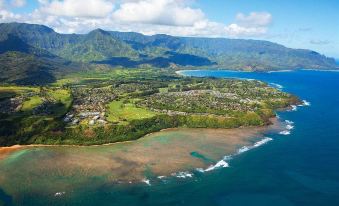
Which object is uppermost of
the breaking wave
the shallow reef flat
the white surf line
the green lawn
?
the green lawn

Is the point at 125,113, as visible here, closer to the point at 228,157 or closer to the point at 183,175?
the point at 228,157

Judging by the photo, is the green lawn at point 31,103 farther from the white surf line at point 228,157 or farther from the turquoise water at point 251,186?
the white surf line at point 228,157

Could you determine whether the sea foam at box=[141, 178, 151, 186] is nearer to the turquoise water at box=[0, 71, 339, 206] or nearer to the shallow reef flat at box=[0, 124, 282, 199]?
the shallow reef flat at box=[0, 124, 282, 199]

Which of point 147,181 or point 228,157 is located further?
point 228,157

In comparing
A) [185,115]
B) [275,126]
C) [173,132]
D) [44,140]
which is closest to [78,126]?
[44,140]

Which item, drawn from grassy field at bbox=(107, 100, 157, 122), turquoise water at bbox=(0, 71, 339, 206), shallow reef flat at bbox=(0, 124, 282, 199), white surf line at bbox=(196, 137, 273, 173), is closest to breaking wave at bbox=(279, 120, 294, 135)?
shallow reef flat at bbox=(0, 124, 282, 199)

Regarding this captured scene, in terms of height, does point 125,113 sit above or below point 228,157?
above

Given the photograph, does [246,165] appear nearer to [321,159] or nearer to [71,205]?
[321,159]

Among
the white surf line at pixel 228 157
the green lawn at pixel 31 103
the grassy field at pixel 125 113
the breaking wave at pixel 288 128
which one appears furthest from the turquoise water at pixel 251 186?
the green lawn at pixel 31 103

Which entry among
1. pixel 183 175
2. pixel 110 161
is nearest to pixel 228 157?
pixel 183 175
